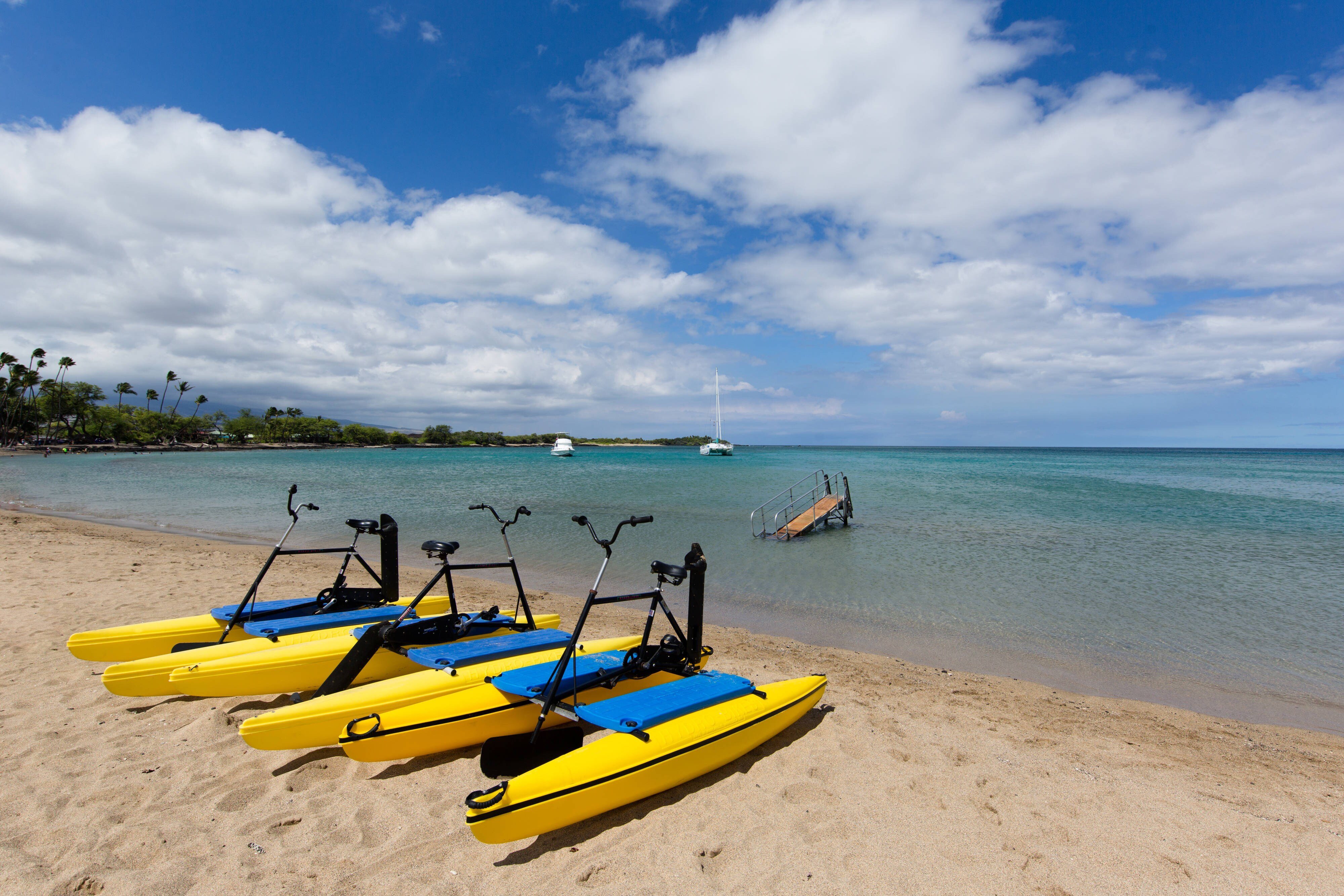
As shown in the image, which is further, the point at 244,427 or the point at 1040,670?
the point at 244,427

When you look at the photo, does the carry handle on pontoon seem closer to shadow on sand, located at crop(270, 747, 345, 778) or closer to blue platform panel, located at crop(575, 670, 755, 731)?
shadow on sand, located at crop(270, 747, 345, 778)

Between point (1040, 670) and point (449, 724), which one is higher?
point (449, 724)

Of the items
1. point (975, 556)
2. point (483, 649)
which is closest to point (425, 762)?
point (483, 649)

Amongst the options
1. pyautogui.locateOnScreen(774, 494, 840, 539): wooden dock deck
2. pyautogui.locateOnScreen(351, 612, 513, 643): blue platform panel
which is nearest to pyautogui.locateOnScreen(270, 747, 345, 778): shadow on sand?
pyautogui.locateOnScreen(351, 612, 513, 643): blue platform panel

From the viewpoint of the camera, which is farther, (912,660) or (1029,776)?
(912,660)

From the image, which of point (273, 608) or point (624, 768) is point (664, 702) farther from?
point (273, 608)

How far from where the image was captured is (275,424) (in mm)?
131875

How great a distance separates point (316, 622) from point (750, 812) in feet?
16.4

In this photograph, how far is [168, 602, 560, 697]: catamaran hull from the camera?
506 centimetres

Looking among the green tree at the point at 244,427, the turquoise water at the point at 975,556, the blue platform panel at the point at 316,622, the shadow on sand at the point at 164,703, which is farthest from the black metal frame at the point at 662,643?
the green tree at the point at 244,427

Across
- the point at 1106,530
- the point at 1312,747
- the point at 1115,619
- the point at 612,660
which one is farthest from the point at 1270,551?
the point at 612,660

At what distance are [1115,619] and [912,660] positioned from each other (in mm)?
5073

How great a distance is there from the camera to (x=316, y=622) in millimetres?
6332

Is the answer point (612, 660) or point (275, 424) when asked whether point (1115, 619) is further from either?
point (275, 424)
